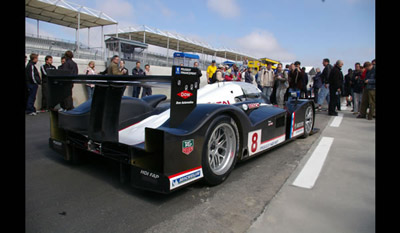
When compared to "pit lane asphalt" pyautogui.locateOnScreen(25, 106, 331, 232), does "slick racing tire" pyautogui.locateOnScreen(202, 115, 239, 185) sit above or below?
above

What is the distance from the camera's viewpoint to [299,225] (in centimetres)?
205

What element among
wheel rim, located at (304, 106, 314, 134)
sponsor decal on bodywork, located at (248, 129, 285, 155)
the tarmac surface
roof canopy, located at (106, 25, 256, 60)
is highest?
roof canopy, located at (106, 25, 256, 60)

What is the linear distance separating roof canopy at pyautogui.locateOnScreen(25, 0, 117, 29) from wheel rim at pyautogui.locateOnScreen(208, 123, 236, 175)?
15.9m

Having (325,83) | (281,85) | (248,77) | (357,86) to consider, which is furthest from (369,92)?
(248,77)

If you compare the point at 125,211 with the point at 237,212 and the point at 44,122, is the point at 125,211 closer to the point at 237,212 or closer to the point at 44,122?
the point at 237,212

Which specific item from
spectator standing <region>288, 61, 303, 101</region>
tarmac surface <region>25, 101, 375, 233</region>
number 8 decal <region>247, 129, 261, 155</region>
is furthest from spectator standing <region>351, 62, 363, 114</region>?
number 8 decal <region>247, 129, 261, 155</region>

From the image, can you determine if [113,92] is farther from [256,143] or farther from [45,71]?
[45,71]

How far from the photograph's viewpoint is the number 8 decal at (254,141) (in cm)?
325

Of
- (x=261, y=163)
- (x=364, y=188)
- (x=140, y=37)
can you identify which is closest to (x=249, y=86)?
(x=261, y=163)

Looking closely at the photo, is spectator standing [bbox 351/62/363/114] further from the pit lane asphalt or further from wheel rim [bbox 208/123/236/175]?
wheel rim [bbox 208/123/236/175]

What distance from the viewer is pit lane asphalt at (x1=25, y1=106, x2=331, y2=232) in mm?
2012

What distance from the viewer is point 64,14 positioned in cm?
1627

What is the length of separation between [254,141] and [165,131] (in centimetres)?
150
